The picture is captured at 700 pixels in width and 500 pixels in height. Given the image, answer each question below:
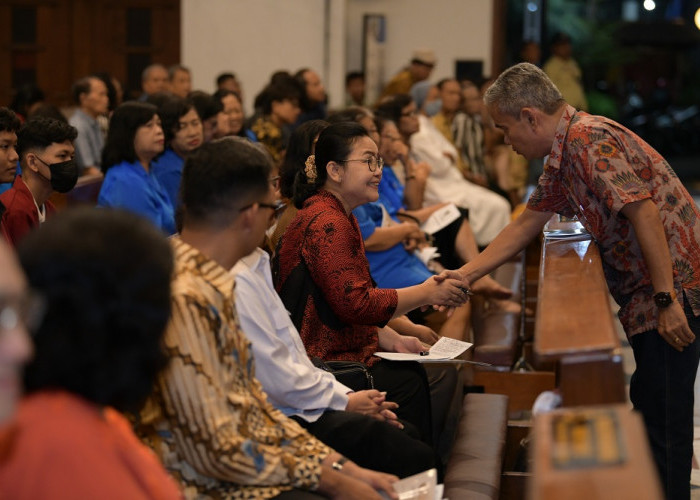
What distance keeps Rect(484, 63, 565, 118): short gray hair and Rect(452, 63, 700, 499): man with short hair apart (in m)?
0.06

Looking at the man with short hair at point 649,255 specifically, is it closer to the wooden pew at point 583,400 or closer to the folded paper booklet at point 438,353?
the wooden pew at point 583,400

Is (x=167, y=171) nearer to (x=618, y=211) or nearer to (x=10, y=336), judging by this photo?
(x=618, y=211)

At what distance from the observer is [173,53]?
11.1m

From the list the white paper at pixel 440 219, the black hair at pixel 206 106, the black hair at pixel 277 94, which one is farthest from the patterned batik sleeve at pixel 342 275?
the black hair at pixel 277 94

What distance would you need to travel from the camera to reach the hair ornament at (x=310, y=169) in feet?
11.9

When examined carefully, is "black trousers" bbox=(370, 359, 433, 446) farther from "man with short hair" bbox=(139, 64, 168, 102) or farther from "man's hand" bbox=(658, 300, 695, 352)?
"man with short hair" bbox=(139, 64, 168, 102)

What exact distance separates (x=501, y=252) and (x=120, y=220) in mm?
2245

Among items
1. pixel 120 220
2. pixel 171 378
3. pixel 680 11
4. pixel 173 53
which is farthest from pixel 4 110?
pixel 680 11

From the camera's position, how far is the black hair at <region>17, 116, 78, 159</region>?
13.5 feet

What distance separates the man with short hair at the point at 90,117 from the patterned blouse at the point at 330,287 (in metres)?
4.22

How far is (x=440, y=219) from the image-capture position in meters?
5.77

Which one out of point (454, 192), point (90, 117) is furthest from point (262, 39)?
point (454, 192)

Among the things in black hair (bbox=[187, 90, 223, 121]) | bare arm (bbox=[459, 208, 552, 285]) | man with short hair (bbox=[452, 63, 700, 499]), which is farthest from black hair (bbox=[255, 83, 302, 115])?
man with short hair (bbox=[452, 63, 700, 499])

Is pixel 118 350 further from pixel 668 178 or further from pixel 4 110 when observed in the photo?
pixel 4 110
